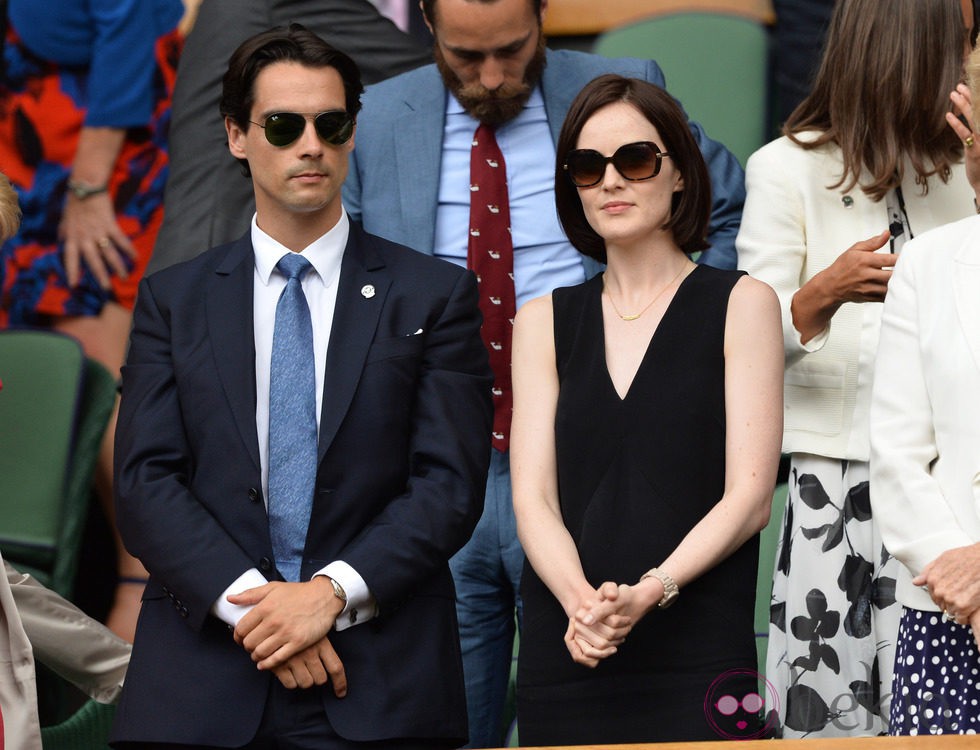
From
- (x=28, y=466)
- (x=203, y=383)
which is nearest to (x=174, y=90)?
(x=28, y=466)

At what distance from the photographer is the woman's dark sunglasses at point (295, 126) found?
3139mm

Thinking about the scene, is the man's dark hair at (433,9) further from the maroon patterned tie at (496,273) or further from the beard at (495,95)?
the maroon patterned tie at (496,273)

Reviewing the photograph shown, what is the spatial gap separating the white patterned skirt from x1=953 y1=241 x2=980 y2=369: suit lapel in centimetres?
59

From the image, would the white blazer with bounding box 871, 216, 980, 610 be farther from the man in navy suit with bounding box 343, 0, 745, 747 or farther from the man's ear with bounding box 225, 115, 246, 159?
the man's ear with bounding box 225, 115, 246, 159

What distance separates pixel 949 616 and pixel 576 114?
1.17 m

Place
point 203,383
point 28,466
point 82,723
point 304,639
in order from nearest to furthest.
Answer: point 304,639
point 203,383
point 82,723
point 28,466

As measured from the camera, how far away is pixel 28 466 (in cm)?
457

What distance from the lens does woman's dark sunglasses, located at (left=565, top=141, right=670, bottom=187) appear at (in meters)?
3.18

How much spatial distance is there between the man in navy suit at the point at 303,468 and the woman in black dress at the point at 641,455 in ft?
0.51

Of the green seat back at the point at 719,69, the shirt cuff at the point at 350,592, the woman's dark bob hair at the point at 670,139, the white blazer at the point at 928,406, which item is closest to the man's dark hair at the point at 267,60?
the woman's dark bob hair at the point at 670,139

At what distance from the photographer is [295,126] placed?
314 centimetres

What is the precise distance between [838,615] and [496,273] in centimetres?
106

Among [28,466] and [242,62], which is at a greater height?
[242,62]

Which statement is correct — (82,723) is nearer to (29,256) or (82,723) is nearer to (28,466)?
(28,466)
